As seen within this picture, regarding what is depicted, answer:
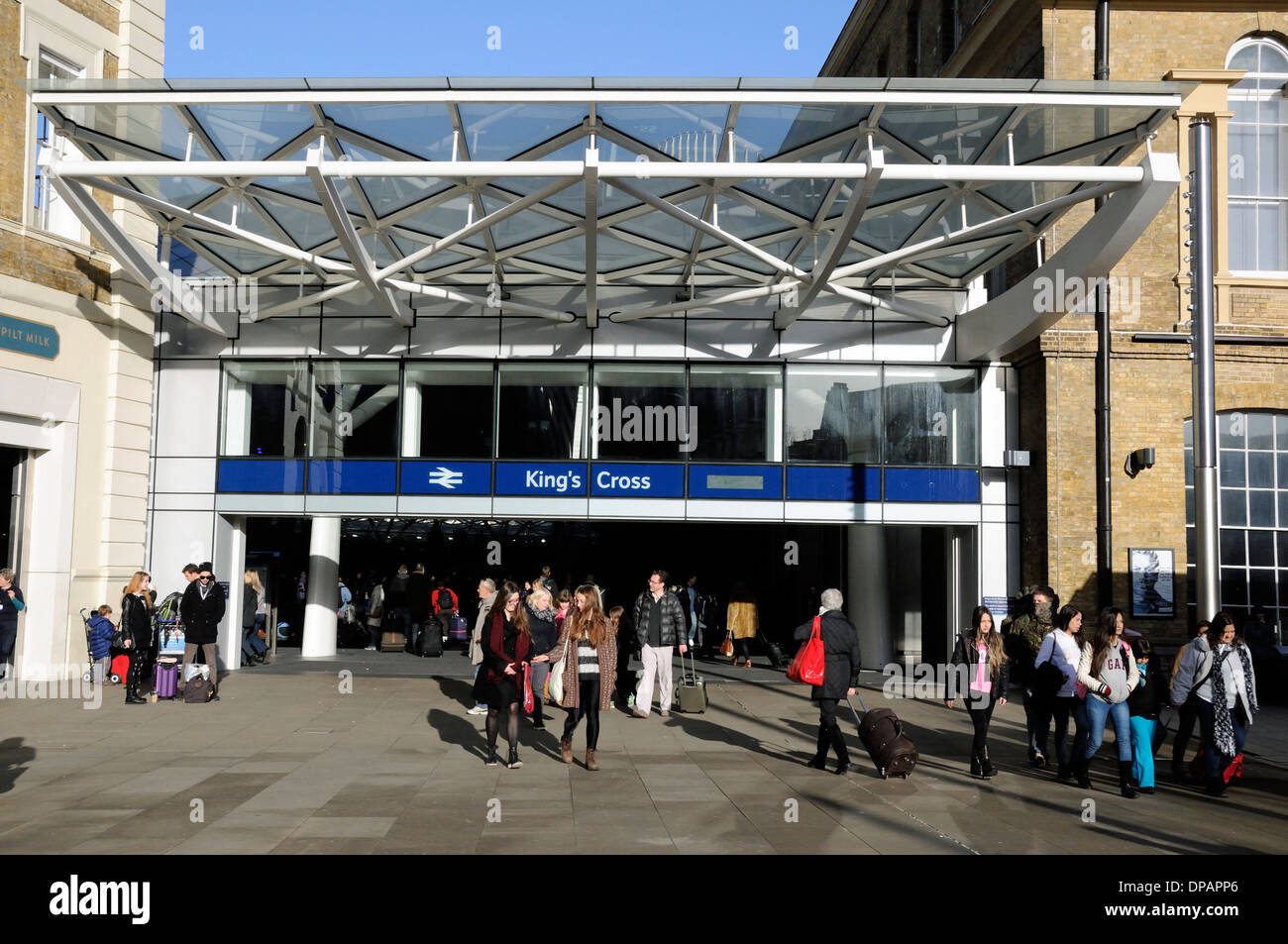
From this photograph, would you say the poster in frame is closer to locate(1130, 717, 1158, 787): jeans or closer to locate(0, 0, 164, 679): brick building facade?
locate(1130, 717, 1158, 787): jeans

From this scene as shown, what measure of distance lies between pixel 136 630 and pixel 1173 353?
15828 mm

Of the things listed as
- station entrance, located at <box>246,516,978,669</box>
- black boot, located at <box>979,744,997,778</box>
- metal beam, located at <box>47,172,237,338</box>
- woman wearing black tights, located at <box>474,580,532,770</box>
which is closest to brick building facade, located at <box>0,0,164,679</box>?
metal beam, located at <box>47,172,237,338</box>

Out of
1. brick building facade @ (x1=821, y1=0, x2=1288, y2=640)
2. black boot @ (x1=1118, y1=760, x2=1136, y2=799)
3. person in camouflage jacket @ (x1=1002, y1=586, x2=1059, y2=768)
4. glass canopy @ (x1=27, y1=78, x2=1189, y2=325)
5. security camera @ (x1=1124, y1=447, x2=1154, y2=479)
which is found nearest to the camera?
black boot @ (x1=1118, y1=760, x2=1136, y2=799)

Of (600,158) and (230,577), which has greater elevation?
(600,158)

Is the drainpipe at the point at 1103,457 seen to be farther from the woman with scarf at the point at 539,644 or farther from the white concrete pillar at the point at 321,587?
the white concrete pillar at the point at 321,587

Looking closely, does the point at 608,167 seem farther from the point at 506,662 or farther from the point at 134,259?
the point at 134,259

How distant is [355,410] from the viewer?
20.0 metres

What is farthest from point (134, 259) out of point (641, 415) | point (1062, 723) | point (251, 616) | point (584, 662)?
point (1062, 723)

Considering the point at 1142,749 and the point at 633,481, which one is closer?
the point at 1142,749

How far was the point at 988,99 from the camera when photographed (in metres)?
13.4

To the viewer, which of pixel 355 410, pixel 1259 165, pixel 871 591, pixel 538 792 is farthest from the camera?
pixel 871 591

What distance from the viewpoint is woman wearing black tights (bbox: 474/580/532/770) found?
10.6m

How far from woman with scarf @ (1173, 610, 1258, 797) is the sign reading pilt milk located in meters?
15.8
